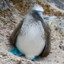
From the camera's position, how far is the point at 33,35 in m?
4.61

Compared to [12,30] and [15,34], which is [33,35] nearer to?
[15,34]

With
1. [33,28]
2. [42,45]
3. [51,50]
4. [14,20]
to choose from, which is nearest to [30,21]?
[33,28]

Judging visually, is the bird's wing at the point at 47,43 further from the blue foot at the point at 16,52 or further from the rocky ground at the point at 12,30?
the blue foot at the point at 16,52

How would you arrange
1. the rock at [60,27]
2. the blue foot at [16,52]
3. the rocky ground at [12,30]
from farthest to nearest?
the rock at [60,27] < the blue foot at [16,52] < the rocky ground at [12,30]

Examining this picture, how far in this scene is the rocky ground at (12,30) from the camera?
14.6 feet

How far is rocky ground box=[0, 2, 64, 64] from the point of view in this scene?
444cm

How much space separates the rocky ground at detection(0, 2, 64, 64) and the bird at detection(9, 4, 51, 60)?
0.15 meters

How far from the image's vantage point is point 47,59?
195 inches

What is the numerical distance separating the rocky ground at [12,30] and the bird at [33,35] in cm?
15

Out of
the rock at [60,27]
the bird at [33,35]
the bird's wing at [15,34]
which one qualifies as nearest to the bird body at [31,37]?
the bird at [33,35]

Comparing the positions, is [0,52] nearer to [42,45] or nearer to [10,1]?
[42,45]

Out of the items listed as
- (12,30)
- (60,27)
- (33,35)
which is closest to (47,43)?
(33,35)

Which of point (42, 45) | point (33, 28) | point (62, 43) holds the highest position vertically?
point (33, 28)

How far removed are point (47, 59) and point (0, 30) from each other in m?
1.04
